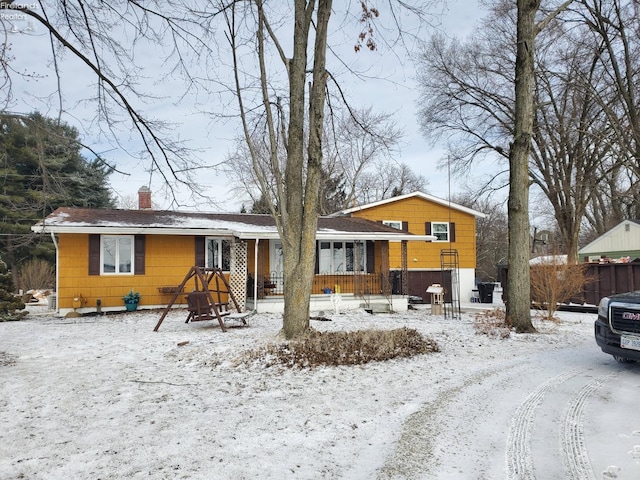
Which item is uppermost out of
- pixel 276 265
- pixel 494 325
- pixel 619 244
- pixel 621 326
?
pixel 619 244

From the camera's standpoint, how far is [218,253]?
1570cm

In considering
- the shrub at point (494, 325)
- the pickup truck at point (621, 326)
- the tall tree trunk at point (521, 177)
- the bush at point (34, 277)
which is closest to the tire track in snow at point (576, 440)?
the pickup truck at point (621, 326)

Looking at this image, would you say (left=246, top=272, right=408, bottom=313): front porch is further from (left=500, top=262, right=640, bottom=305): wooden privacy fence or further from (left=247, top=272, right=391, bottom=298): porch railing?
(left=500, top=262, right=640, bottom=305): wooden privacy fence

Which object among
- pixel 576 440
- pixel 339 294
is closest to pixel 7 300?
pixel 339 294

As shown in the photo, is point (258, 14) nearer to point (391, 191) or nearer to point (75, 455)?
point (75, 455)

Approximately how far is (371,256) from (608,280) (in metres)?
8.15

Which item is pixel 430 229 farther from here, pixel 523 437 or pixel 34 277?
pixel 34 277

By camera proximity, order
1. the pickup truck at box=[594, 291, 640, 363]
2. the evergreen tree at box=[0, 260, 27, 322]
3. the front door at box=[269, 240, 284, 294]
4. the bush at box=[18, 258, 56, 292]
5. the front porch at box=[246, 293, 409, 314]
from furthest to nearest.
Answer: the bush at box=[18, 258, 56, 292] < the front door at box=[269, 240, 284, 294] < the front porch at box=[246, 293, 409, 314] < the evergreen tree at box=[0, 260, 27, 322] < the pickup truck at box=[594, 291, 640, 363]

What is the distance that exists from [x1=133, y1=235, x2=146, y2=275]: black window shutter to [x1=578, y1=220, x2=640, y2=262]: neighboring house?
25.6 m

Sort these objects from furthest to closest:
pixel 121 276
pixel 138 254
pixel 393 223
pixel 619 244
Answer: pixel 619 244
pixel 393 223
pixel 138 254
pixel 121 276

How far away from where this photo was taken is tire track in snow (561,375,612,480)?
127 inches

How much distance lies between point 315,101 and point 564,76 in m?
16.6

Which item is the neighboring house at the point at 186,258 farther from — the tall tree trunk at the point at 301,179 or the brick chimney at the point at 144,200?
the tall tree trunk at the point at 301,179

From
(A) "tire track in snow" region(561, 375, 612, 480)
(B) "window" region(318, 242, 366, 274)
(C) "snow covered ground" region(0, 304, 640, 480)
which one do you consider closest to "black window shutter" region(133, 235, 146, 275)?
(B) "window" region(318, 242, 366, 274)
